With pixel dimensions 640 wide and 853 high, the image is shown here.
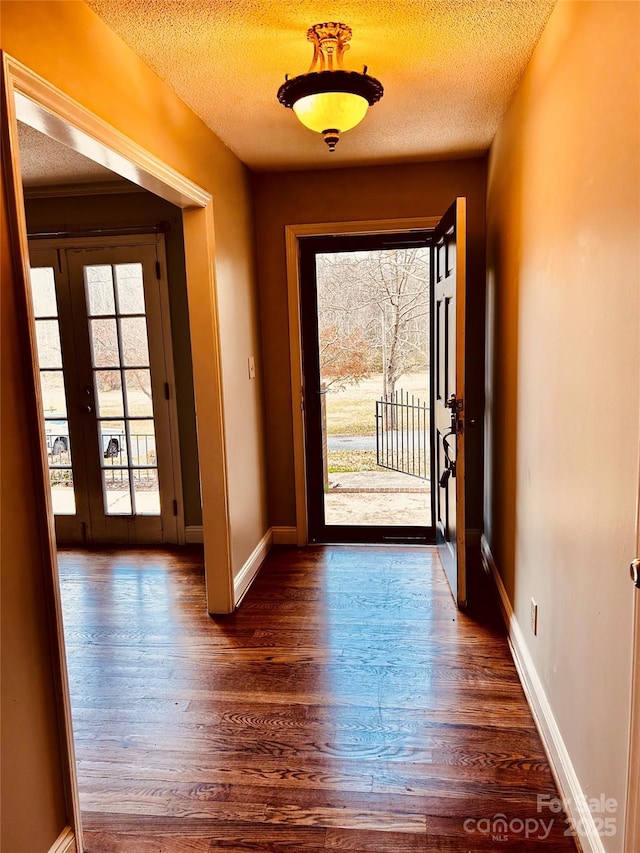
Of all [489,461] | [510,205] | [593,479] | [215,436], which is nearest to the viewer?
[593,479]

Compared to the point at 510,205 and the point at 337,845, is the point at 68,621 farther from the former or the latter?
the point at 510,205

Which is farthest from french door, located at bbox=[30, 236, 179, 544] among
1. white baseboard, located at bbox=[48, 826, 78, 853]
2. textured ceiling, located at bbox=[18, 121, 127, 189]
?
white baseboard, located at bbox=[48, 826, 78, 853]

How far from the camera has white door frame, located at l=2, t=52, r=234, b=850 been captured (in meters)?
1.46

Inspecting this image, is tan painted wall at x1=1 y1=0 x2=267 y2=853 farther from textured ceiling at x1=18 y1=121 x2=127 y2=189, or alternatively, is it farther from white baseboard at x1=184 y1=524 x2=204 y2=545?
white baseboard at x1=184 y1=524 x2=204 y2=545

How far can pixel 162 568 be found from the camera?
385 centimetres

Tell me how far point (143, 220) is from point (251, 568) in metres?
2.42

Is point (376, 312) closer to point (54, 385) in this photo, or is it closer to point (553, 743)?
point (54, 385)

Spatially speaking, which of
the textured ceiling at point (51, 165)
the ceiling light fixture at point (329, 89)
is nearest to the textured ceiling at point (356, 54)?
the ceiling light fixture at point (329, 89)

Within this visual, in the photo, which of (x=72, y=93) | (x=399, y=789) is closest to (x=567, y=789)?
(x=399, y=789)

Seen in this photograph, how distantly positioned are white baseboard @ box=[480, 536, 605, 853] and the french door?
8.39ft

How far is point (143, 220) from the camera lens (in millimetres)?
4000

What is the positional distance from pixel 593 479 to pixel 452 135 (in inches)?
93.6

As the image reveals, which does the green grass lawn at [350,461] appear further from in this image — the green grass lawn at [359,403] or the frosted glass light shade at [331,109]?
the frosted glass light shade at [331,109]

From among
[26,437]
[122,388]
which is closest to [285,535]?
[122,388]
